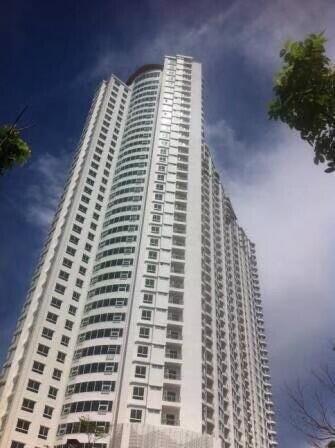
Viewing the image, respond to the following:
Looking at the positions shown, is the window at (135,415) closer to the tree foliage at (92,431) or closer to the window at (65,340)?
the tree foliage at (92,431)

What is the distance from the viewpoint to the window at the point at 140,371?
2125 inches

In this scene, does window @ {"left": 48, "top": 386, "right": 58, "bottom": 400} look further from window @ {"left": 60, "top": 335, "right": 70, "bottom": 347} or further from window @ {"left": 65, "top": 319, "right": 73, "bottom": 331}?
window @ {"left": 65, "top": 319, "right": 73, "bottom": 331}

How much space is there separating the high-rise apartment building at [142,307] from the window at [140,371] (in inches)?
7.6

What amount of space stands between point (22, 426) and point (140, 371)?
14.8 meters

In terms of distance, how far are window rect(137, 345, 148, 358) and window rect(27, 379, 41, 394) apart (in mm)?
13004

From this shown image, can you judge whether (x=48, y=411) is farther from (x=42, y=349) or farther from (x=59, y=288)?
(x=59, y=288)

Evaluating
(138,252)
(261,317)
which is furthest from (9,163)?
(261,317)

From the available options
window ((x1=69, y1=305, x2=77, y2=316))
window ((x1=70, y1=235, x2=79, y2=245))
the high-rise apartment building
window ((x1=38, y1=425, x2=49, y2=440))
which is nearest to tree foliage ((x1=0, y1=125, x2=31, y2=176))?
the high-rise apartment building

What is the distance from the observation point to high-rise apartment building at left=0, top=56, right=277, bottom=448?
51.7 metres

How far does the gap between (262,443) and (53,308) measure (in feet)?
159

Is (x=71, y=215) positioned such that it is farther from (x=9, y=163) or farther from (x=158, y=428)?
(x=9, y=163)

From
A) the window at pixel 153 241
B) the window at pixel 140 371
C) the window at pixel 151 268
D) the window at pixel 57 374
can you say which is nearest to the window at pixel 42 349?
the window at pixel 57 374

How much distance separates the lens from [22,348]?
57.4 meters

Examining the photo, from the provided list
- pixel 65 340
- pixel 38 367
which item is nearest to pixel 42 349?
pixel 38 367
